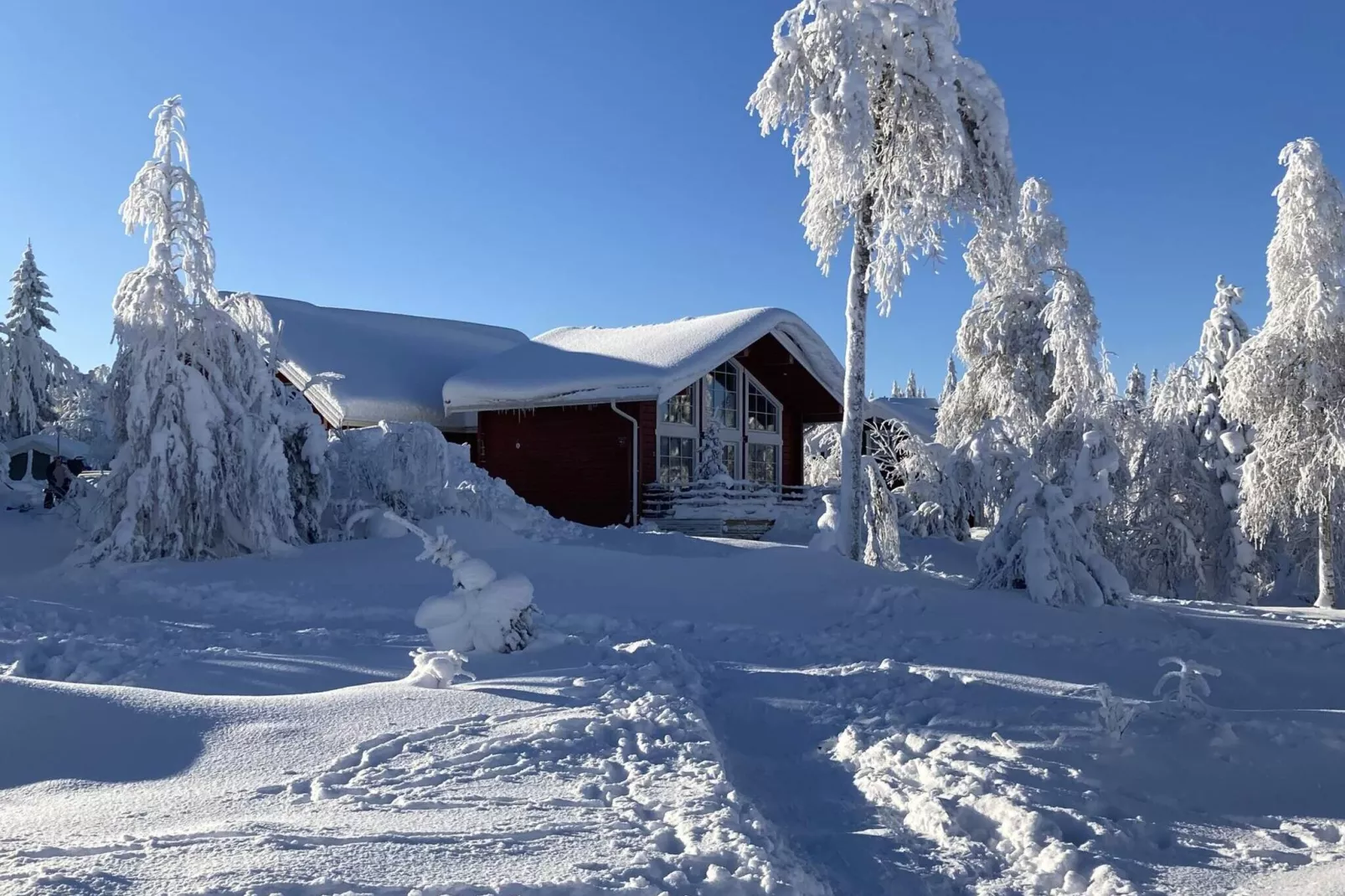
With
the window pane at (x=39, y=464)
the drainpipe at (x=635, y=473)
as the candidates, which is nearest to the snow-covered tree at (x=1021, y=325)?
the drainpipe at (x=635, y=473)

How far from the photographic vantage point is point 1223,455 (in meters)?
23.2

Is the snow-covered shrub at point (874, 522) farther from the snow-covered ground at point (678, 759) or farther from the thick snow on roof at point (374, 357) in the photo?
the thick snow on roof at point (374, 357)

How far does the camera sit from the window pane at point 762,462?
26250 mm

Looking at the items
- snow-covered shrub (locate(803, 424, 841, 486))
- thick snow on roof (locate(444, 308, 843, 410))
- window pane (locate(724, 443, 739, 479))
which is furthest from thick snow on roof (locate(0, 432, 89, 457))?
snow-covered shrub (locate(803, 424, 841, 486))

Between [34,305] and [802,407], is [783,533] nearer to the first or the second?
[802,407]

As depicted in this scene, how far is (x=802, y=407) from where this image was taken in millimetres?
27594

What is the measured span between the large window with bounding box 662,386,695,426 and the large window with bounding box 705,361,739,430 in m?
0.51

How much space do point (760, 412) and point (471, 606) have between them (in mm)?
19485

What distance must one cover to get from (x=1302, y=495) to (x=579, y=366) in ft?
49.6

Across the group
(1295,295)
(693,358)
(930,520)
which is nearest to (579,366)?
(693,358)

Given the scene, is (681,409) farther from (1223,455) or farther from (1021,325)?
(1223,455)

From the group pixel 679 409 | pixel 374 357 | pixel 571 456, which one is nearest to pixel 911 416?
pixel 679 409

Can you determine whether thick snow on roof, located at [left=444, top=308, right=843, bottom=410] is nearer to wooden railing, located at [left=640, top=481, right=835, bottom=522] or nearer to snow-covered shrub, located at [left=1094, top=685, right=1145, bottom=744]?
wooden railing, located at [left=640, top=481, right=835, bottom=522]

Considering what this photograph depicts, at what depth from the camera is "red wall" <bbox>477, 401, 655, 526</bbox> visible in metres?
22.6
